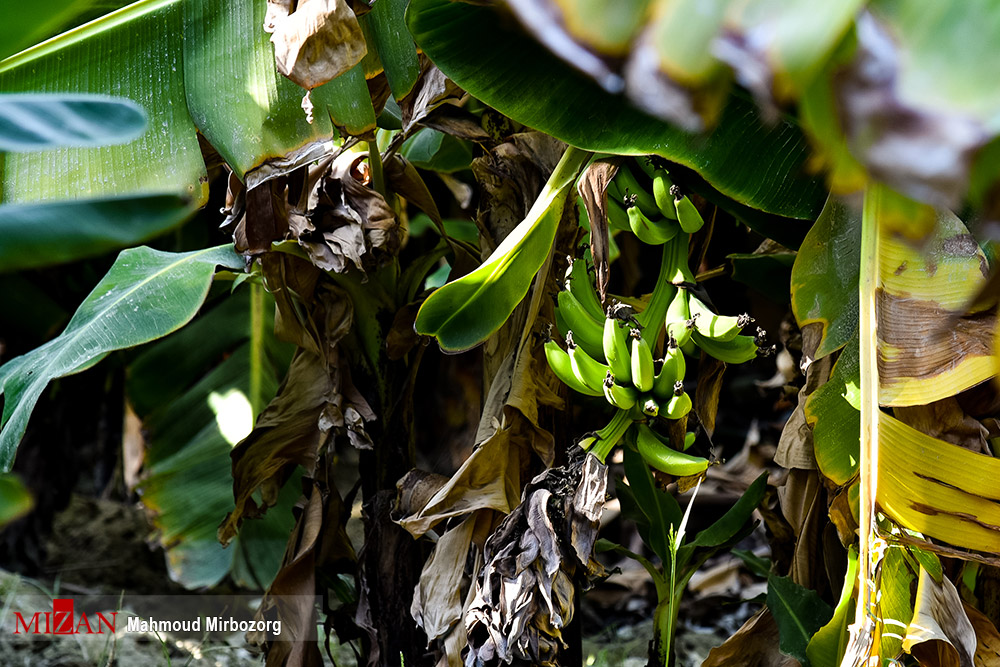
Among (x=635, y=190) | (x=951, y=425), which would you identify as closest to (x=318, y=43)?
(x=635, y=190)

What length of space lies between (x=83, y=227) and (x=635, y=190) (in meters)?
0.82

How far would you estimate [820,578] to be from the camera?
116 cm

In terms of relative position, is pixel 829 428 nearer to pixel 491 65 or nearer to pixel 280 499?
pixel 491 65

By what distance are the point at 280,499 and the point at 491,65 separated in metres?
1.20

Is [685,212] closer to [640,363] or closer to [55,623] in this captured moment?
[640,363]

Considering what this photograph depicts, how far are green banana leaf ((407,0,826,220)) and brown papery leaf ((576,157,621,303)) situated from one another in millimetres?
40

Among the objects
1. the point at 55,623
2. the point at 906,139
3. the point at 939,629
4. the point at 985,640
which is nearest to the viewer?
the point at 906,139

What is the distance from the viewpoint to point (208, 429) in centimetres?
178

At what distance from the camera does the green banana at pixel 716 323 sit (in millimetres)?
953

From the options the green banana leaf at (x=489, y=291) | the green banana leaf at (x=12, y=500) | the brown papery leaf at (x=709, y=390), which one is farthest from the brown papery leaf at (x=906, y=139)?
the brown papery leaf at (x=709, y=390)

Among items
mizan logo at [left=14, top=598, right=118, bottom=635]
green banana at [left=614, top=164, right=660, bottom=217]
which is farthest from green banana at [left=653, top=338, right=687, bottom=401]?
mizan logo at [left=14, top=598, right=118, bottom=635]

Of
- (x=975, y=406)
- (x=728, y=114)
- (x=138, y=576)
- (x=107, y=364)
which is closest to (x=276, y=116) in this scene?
(x=728, y=114)

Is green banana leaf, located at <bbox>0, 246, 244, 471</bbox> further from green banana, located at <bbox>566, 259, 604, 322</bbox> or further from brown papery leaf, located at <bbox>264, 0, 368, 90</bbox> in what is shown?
green banana, located at <bbox>566, 259, 604, 322</bbox>

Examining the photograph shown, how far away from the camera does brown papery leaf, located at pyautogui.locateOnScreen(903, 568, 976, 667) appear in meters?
Answer: 0.81
